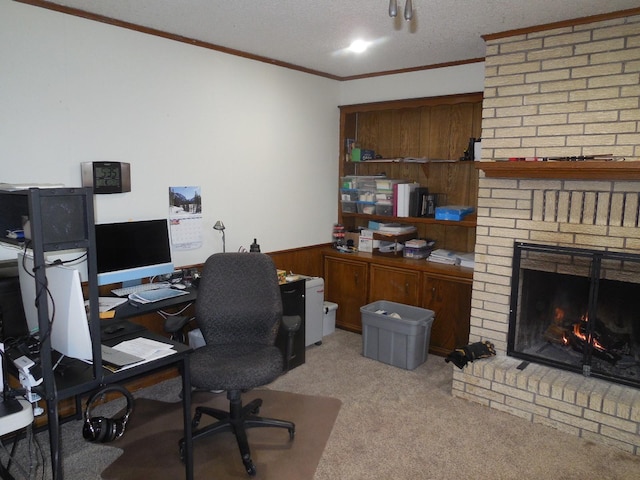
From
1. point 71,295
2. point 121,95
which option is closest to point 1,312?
point 71,295

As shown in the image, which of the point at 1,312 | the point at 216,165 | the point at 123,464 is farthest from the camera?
the point at 216,165

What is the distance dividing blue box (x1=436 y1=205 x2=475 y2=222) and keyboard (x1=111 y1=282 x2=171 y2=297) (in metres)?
2.39

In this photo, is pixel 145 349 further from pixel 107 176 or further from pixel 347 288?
pixel 347 288

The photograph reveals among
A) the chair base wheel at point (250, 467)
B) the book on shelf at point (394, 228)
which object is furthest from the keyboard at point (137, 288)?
the book on shelf at point (394, 228)

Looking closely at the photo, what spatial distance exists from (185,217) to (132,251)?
598 mm

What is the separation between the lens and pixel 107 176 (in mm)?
3039

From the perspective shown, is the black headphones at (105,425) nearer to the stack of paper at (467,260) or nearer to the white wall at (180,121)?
the white wall at (180,121)

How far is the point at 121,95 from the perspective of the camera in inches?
123

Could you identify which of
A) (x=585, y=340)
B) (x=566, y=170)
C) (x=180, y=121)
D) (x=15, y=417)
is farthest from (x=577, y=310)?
(x=15, y=417)

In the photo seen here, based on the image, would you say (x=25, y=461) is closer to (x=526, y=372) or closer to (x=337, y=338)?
(x=337, y=338)

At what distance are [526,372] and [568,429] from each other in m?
0.39

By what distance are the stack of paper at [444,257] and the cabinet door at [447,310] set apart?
0.26 m

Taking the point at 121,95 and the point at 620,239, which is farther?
the point at 121,95

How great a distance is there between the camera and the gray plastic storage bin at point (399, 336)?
146 inches
